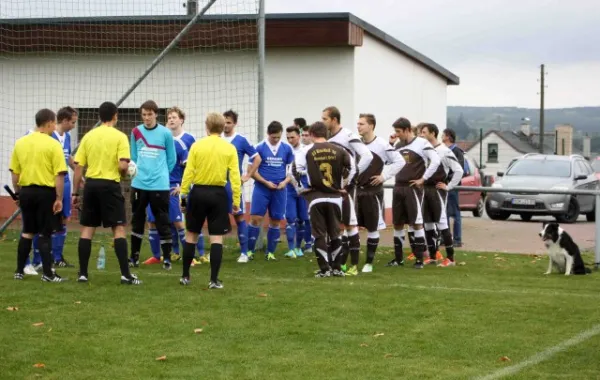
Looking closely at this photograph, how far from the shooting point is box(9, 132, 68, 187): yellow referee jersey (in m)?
12.1

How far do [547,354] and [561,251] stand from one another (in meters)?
5.99

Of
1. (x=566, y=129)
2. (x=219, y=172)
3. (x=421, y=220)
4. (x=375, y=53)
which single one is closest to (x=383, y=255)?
(x=421, y=220)

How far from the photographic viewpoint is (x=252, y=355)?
824cm

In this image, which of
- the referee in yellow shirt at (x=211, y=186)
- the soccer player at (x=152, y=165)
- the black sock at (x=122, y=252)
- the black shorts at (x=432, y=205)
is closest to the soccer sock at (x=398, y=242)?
the black shorts at (x=432, y=205)

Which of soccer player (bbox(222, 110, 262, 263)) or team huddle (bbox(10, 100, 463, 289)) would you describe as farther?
soccer player (bbox(222, 110, 262, 263))

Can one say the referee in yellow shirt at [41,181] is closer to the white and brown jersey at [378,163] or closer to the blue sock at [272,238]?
the white and brown jersey at [378,163]

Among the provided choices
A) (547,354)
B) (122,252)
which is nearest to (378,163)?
(122,252)

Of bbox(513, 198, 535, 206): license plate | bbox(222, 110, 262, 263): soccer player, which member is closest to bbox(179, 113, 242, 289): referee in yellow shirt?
bbox(222, 110, 262, 263): soccer player

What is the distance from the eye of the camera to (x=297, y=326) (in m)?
9.53

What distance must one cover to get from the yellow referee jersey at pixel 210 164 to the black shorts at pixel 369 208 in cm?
258

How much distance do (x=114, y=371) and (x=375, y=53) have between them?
16.8 metres

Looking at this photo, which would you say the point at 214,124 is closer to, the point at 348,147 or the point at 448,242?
the point at 348,147

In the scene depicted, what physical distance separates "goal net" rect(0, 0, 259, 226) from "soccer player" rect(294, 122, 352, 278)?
699cm

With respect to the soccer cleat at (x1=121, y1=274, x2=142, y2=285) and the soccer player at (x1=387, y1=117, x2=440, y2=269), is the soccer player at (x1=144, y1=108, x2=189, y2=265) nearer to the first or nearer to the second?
the soccer cleat at (x1=121, y1=274, x2=142, y2=285)
